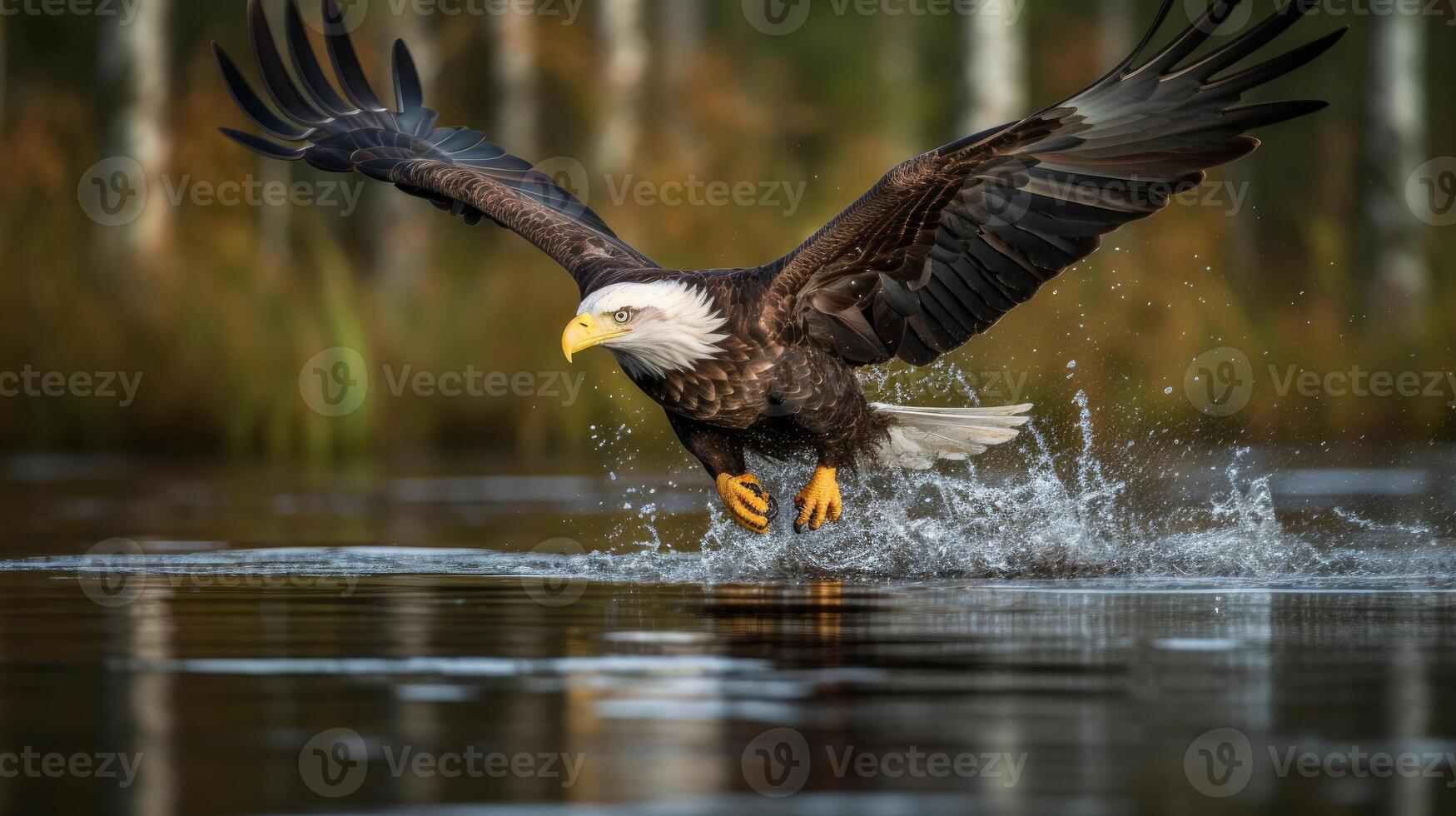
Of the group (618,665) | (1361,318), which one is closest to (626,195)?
(1361,318)

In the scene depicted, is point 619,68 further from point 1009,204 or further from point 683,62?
point 1009,204

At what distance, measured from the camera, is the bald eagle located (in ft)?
28.2

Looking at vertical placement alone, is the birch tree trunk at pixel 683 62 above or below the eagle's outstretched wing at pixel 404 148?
above

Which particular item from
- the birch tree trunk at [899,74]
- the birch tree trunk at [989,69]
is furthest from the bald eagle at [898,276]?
the birch tree trunk at [899,74]

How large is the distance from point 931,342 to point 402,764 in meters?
5.72

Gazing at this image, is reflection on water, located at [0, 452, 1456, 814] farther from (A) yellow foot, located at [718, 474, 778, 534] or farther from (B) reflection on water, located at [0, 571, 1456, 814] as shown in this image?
(A) yellow foot, located at [718, 474, 778, 534]

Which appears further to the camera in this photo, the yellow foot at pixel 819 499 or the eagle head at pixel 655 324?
the yellow foot at pixel 819 499

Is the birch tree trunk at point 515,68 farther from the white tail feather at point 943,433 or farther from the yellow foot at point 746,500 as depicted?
the yellow foot at point 746,500

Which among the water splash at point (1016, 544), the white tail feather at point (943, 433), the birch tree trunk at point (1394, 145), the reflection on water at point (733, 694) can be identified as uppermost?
the birch tree trunk at point (1394, 145)

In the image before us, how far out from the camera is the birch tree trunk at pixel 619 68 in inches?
1049

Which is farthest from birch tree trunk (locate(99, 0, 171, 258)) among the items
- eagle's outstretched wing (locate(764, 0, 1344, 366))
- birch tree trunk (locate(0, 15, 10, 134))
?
birch tree trunk (locate(0, 15, 10, 134))

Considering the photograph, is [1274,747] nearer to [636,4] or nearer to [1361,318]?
[1361,318]

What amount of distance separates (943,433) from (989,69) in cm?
1067

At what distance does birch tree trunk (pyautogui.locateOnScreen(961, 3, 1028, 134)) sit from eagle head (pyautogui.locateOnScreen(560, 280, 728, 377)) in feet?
38.6
